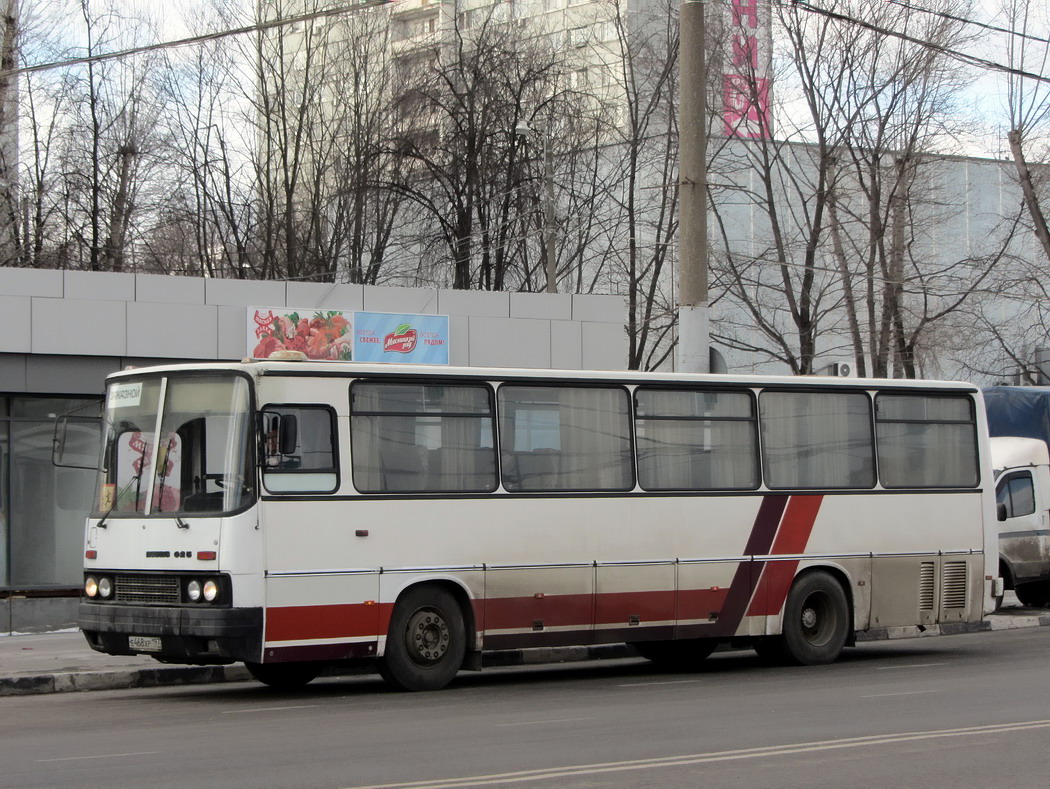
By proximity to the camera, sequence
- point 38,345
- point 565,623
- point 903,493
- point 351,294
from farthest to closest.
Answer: point 351,294, point 38,345, point 903,493, point 565,623

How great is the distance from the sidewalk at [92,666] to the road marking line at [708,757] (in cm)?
720

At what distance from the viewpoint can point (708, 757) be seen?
9055 millimetres

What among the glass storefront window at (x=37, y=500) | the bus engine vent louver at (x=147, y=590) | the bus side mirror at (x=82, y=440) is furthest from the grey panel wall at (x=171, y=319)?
the bus engine vent louver at (x=147, y=590)

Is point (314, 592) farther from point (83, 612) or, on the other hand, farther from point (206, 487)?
point (83, 612)

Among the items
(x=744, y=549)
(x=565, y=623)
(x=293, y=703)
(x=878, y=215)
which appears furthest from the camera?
(x=878, y=215)

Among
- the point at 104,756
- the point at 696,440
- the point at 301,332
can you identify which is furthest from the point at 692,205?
the point at 104,756

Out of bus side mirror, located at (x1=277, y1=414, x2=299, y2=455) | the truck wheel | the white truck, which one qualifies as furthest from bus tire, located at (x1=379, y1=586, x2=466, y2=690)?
the truck wheel

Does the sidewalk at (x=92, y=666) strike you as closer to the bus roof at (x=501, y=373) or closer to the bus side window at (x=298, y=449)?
the bus roof at (x=501, y=373)

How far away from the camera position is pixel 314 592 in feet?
41.8

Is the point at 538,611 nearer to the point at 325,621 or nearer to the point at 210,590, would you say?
the point at 325,621

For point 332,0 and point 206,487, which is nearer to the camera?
point 206,487

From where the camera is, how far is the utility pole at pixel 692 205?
17391 millimetres

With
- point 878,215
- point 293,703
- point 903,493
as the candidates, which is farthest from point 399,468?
point 878,215

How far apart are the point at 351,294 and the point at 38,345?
4.63 m
